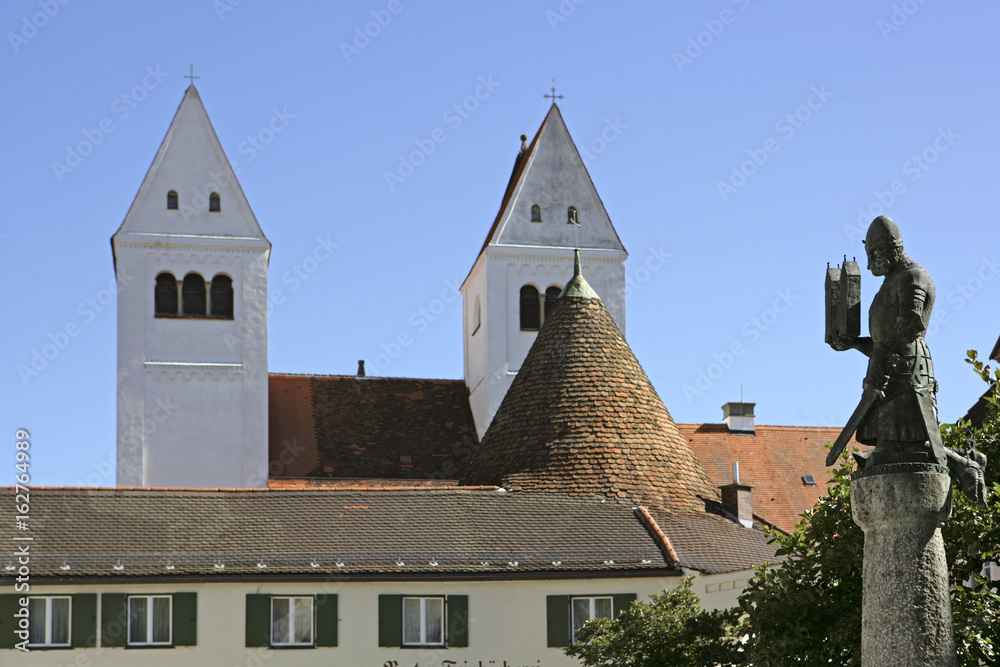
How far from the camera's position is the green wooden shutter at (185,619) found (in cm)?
2544

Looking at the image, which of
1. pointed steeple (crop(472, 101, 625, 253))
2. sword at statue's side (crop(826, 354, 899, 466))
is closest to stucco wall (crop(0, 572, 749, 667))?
sword at statue's side (crop(826, 354, 899, 466))

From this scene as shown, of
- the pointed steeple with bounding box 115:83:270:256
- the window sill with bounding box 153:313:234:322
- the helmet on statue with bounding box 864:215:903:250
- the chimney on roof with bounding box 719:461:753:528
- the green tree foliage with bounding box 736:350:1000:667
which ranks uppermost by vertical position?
the pointed steeple with bounding box 115:83:270:256

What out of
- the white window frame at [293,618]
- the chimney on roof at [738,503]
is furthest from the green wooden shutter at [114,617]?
the chimney on roof at [738,503]

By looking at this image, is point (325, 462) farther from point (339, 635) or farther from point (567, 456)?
point (339, 635)

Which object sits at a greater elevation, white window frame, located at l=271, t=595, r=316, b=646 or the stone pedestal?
the stone pedestal

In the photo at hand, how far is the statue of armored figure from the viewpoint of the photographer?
9.26m

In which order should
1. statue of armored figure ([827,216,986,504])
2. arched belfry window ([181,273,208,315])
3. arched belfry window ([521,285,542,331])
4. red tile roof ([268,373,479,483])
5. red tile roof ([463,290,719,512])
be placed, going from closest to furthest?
statue of armored figure ([827,216,986,504])
red tile roof ([463,290,719,512])
red tile roof ([268,373,479,483])
arched belfry window ([181,273,208,315])
arched belfry window ([521,285,542,331])

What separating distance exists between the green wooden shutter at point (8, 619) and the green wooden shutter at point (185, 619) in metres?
2.61

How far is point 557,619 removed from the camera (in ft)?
86.3

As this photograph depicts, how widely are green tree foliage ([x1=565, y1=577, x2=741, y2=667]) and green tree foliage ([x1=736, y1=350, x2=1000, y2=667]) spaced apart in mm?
1290

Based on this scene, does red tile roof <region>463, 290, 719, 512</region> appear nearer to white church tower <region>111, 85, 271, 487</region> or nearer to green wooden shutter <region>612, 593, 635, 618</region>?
green wooden shutter <region>612, 593, 635, 618</region>

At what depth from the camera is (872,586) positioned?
920cm

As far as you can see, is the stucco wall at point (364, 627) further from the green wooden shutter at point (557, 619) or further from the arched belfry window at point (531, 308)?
the arched belfry window at point (531, 308)

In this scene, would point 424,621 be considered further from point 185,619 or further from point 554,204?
point 554,204
